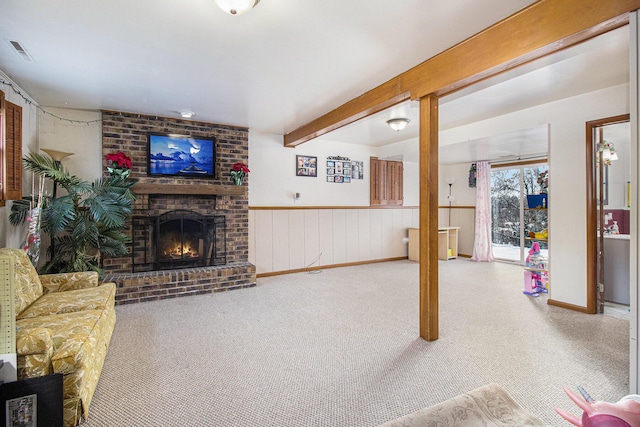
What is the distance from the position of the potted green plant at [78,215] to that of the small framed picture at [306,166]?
2.66 meters

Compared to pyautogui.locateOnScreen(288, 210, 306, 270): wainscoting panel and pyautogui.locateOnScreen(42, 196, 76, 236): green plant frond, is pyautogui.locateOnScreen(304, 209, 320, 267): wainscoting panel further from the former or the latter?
pyautogui.locateOnScreen(42, 196, 76, 236): green plant frond

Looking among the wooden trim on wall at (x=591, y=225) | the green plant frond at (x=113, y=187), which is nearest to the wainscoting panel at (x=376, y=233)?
the wooden trim on wall at (x=591, y=225)

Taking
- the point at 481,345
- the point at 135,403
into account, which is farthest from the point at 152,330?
the point at 481,345

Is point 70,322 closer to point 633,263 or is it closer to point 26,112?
point 26,112

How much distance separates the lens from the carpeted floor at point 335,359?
1.84 m

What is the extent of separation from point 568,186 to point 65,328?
Answer: 4.95 meters

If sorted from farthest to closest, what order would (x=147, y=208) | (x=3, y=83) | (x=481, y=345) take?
(x=147, y=208) → (x=3, y=83) → (x=481, y=345)

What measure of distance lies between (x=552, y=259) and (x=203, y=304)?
170 inches

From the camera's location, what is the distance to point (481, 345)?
8.62ft

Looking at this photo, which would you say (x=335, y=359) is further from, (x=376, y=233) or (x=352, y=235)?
(x=376, y=233)

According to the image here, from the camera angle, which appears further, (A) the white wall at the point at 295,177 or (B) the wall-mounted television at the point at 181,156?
(A) the white wall at the point at 295,177

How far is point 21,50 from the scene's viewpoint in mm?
2451

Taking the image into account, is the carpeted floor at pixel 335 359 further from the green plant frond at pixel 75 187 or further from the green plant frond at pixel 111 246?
the green plant frond at pixel 75 187

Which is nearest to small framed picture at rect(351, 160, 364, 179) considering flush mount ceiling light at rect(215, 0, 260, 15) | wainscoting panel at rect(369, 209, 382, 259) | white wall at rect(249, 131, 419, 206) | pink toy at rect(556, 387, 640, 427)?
white wall at rect(249, 131, 419, 206)
